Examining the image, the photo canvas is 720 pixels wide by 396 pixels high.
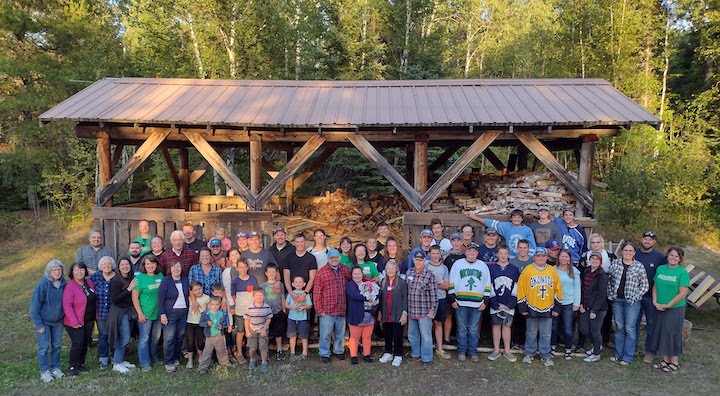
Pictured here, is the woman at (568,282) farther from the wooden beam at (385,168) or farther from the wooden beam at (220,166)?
the wooden beam at (220,166)

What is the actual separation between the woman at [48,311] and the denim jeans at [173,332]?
128cm

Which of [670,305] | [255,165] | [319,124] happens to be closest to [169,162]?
[255,165]

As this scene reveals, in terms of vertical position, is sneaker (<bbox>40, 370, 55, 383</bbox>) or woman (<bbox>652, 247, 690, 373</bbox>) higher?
woman (<bbox>652, 247, 690, 373</bbox>)

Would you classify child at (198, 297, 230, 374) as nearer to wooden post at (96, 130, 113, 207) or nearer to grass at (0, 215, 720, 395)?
grass at (0, 215, 720, 395)

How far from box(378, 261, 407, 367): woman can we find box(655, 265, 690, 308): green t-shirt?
3.53 metres

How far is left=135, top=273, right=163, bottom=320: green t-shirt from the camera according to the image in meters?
5.35

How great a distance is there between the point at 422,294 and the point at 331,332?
1448mm

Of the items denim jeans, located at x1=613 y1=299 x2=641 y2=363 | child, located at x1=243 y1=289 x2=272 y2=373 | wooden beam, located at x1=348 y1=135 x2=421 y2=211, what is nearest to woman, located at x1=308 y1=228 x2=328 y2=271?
child, located at x1=243 y1=289 x2=272 y2=373

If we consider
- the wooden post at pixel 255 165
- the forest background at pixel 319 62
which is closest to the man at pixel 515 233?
the wooden post at pixel 255 165

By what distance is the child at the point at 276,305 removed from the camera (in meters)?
5.52

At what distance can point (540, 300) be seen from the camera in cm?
558

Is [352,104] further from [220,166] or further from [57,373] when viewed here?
[57,373]

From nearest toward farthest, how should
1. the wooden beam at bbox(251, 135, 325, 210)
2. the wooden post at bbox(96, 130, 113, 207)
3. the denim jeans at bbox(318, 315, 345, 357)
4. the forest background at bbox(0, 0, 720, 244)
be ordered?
the denim jeans at bbox(318, 315, 345, 357) → the wooden beam at bbox(251, 135, 325, 210) → the wooden post at bbox(96, 130, 113, 207) → the forest background at bbox(0, 0, 720, 244)

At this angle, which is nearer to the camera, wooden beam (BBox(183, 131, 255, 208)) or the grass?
the grass
